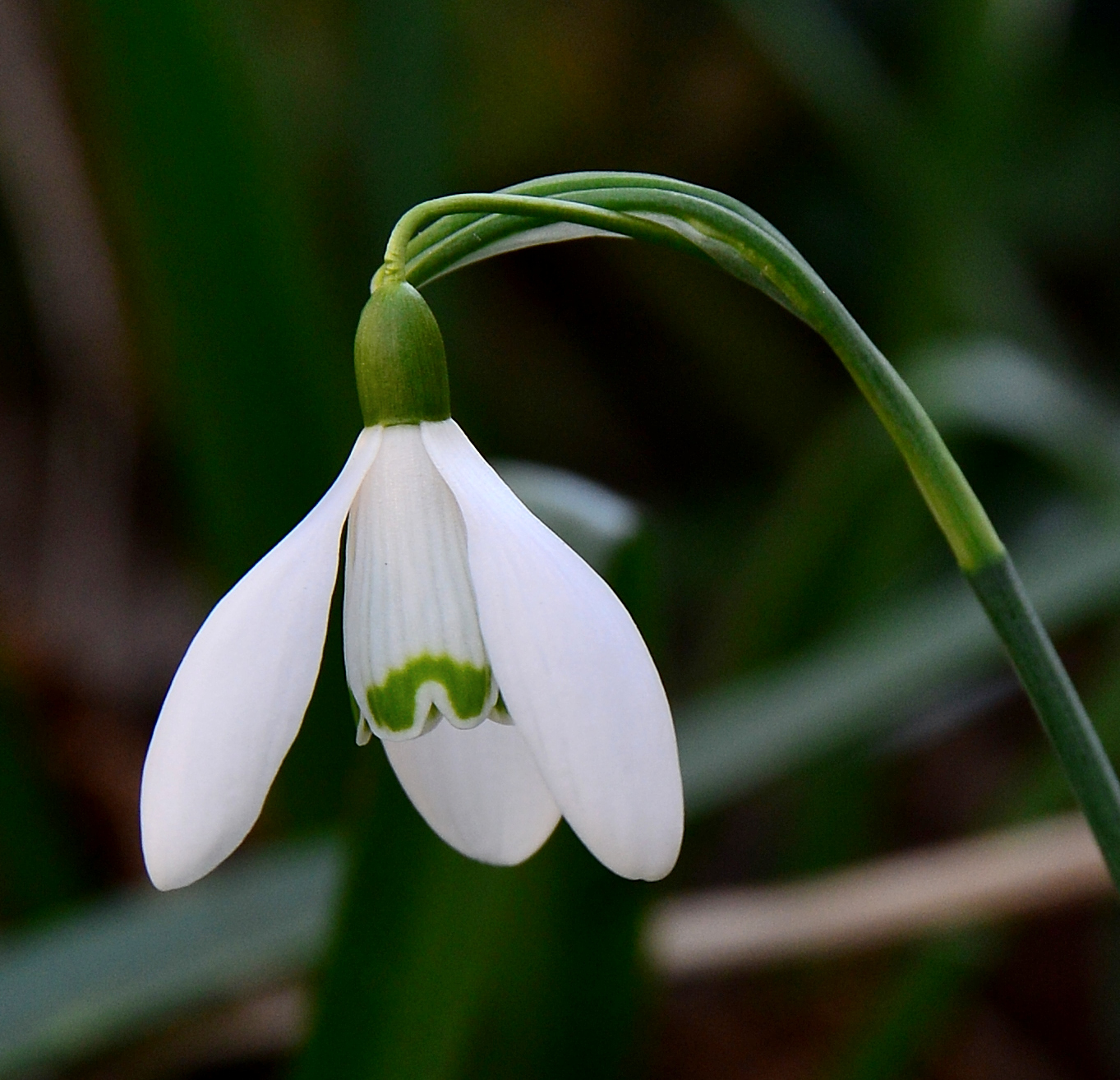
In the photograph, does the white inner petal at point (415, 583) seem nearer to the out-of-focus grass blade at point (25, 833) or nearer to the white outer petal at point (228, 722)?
the white outer petal at point (228, 722)

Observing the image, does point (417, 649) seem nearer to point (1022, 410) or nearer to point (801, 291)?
point (801, 291)

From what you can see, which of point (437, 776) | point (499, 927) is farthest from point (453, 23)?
point (437, 776)

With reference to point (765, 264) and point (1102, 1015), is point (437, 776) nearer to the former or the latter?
point (765, 264)

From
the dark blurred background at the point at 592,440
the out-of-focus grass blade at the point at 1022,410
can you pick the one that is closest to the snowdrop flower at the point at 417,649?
the dark blurred background at the point at 592,440

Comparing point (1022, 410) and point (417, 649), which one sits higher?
point (1022, 410)

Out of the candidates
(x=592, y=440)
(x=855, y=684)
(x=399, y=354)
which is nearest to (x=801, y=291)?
(x=399, y=354)
